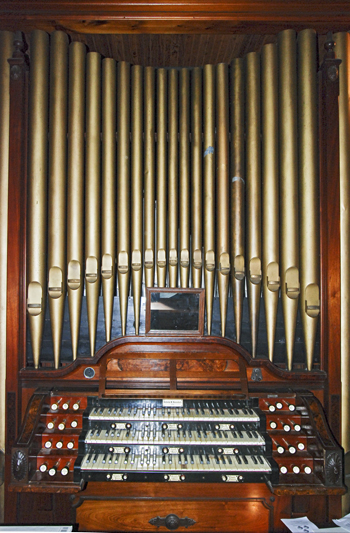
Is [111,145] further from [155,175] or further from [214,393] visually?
[214,393]

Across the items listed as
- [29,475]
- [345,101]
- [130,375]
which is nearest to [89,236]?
[130,375]

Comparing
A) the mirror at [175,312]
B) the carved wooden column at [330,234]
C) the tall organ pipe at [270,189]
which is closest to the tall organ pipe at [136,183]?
the mirror at [175,312]

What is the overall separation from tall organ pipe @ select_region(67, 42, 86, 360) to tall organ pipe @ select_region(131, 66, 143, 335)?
1.37 feet

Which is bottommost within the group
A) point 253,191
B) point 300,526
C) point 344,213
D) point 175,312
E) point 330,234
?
point 300,526

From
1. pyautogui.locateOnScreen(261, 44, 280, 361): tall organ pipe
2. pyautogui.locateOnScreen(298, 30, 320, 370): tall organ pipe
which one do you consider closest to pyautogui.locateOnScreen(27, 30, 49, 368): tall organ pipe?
pyautogui.locateOnScreen(261, 44, 280, 361): tall organ pipe

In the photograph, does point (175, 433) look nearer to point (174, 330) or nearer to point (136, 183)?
point (174, 330)

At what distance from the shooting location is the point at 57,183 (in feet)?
10.6

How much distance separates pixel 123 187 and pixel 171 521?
8.28 feet

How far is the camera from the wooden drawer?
A: 9.09 feet

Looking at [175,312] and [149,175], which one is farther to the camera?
[149,175]

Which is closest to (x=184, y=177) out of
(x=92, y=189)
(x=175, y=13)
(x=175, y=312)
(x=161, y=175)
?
(x=161, y=175)

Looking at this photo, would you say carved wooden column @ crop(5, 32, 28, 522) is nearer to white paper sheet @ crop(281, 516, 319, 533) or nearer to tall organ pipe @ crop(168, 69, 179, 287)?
tall organ pipe @ crop(168, 69, 179, 287)

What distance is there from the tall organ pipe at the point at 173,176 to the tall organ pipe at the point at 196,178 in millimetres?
138

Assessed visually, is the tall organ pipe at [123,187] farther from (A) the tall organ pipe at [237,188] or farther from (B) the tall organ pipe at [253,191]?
(B) the tall organ pipe at [253,191]
